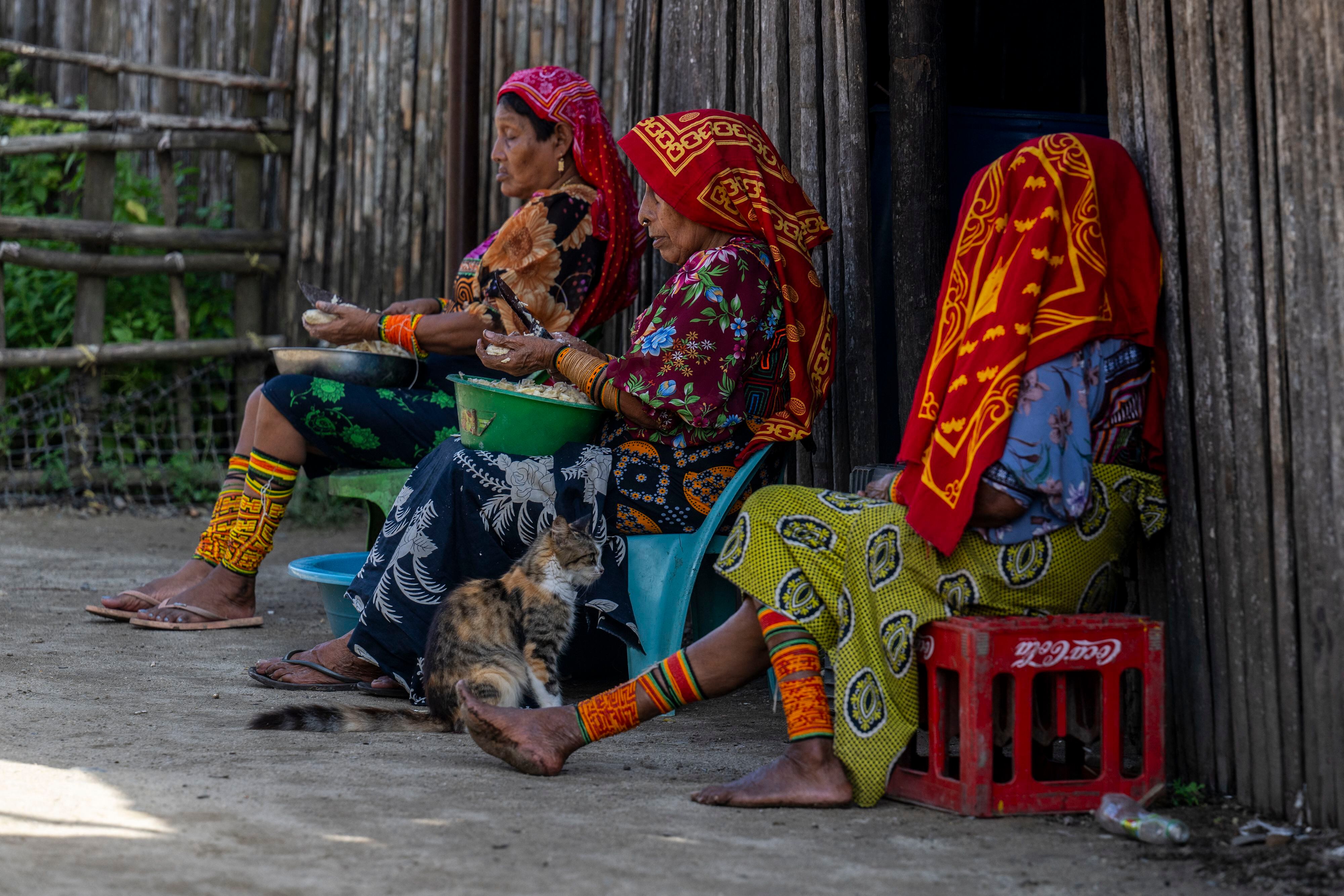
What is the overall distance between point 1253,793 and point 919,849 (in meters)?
0.75

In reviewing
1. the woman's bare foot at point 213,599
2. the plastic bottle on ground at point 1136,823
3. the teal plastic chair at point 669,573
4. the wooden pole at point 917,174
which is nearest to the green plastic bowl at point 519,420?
the teal plastic chair at point 669,573

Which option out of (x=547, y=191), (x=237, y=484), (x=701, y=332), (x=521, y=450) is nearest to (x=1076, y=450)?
(x=701, y=332)

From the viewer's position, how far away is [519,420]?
4016mm

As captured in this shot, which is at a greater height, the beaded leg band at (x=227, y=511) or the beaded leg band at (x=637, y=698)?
the beaded leg band at (x=227, y=511)

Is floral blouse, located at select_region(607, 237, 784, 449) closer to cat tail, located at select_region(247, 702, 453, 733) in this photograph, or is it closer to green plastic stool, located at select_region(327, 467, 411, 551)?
cat tail, located at select_region(247, 702, 453, 733)

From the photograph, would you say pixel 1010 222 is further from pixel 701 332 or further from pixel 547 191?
pixel 547 191

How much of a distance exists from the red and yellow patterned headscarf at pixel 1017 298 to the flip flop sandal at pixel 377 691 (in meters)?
1.91

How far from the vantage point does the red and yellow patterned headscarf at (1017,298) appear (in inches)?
115

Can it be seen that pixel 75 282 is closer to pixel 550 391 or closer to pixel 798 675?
pixel 550 391

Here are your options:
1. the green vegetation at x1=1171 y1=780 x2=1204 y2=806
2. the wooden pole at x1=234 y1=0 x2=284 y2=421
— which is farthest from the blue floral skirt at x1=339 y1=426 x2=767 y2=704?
the wooden pole at x1=234 y1=0 x2=284 y2=421

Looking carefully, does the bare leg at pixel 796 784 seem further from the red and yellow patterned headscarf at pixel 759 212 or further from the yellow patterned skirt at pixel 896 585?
the red and yellow patterned headscarf at pixel 759 212

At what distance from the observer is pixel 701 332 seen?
3752 mm

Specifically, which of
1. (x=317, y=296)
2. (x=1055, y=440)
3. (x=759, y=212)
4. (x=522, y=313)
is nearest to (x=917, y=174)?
(x=759, y=212)

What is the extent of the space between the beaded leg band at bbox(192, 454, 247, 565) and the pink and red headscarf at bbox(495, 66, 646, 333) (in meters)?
1.41
